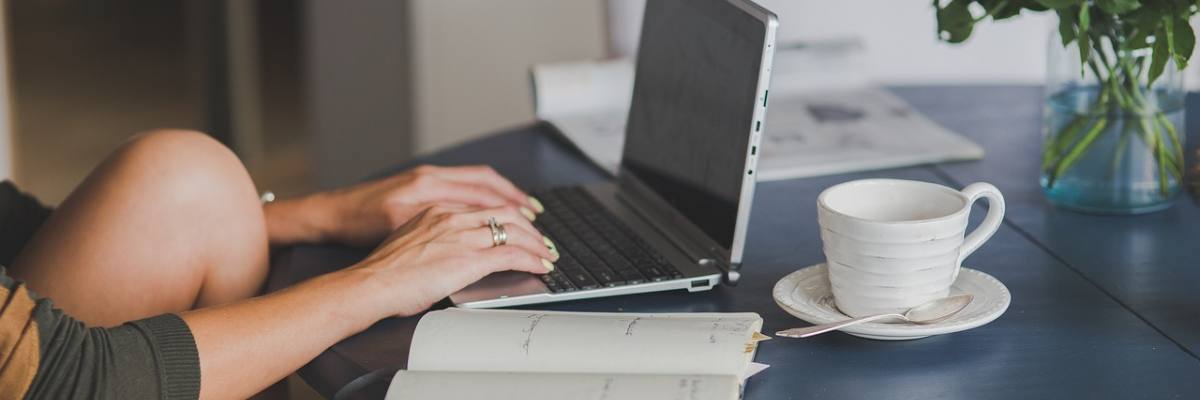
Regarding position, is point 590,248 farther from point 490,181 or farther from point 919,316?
point 919,316

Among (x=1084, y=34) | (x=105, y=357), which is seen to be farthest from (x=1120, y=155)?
(x=105, y=357)

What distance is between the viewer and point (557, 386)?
32.0 inches

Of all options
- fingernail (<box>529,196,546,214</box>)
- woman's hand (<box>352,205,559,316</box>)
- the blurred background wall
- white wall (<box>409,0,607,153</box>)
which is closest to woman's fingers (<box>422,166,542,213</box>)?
fingernail (<box>529,196,546,214</box>)

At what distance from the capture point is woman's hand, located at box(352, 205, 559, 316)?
991mm

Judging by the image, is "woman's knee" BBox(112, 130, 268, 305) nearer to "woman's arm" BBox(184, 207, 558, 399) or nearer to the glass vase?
"woman's arm" BBox(184, 207, 558, 399)

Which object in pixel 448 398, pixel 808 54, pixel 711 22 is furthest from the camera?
pixel 808 54

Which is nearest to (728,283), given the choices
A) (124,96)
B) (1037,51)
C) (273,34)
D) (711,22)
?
(711,22)

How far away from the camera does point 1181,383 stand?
2.80ft

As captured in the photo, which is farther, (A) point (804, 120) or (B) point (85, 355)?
(A) point (804, 120)

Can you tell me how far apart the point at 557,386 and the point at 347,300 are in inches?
8.5

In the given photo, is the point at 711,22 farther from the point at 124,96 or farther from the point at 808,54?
the point at 124,96

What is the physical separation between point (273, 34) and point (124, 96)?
735mm

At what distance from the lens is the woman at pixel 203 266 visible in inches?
34.5

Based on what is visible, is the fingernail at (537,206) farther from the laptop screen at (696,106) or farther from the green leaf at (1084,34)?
the green leaf at (1084,34)
